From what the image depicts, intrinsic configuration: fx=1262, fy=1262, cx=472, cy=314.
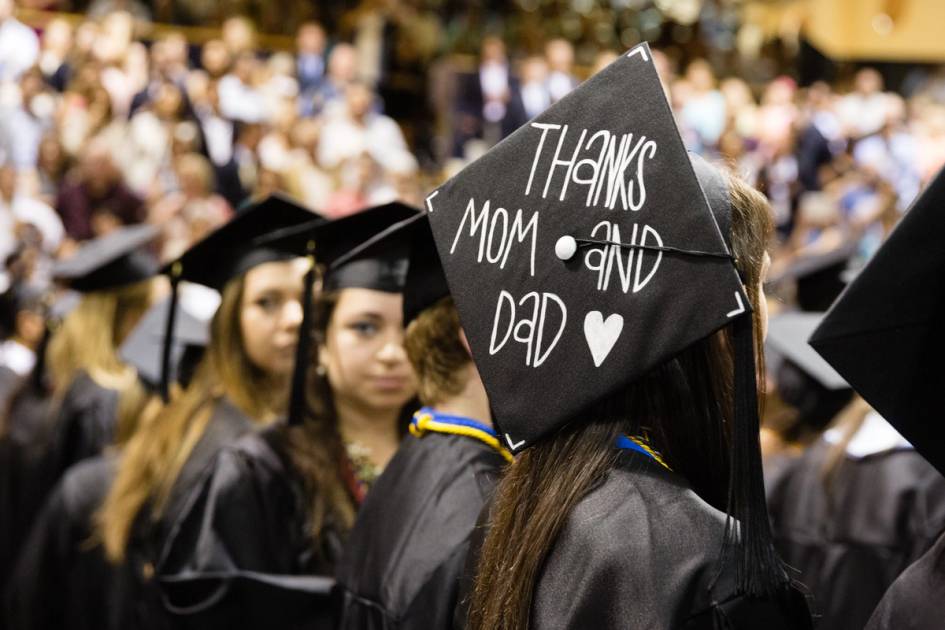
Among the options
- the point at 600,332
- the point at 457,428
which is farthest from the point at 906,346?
the point at 457,428

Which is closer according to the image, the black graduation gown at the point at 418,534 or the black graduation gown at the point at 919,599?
the black graduation gown at the point at 919,599

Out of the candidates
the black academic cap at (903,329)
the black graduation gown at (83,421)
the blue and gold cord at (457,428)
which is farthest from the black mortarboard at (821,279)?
the black academic cap at (903,329)

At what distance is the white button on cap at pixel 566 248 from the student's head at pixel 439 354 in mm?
752

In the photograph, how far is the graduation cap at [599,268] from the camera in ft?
5.47

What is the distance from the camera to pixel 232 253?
387 centimetres

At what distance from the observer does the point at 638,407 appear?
183cm

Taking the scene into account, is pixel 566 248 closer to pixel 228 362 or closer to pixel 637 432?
pixel 637 432

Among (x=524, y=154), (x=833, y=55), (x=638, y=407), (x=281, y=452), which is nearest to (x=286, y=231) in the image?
(x=281, y=452)

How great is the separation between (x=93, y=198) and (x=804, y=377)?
7.62 meters

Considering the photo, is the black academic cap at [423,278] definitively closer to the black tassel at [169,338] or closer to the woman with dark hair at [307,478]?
the woman with dark hair at [307,478]

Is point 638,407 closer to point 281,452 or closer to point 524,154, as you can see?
point 524,154

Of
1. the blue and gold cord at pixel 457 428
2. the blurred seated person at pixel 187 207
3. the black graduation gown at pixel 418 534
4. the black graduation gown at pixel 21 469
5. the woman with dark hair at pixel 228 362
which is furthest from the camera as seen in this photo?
the blurred seated person at pixel 187 207

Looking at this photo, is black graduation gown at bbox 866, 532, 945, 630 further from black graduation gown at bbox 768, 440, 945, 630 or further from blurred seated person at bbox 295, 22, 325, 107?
blurred seated person at bbox 295, 22, 325, 107

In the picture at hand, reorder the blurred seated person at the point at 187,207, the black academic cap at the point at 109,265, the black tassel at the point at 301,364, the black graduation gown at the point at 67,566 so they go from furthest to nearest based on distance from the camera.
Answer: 1. the blurred seated person at the point at 187,207
2. the black academic cap at the point at 109,265
3. the black graduation gown at the point at 67,566
4. the black tassel at the point at 301,364
